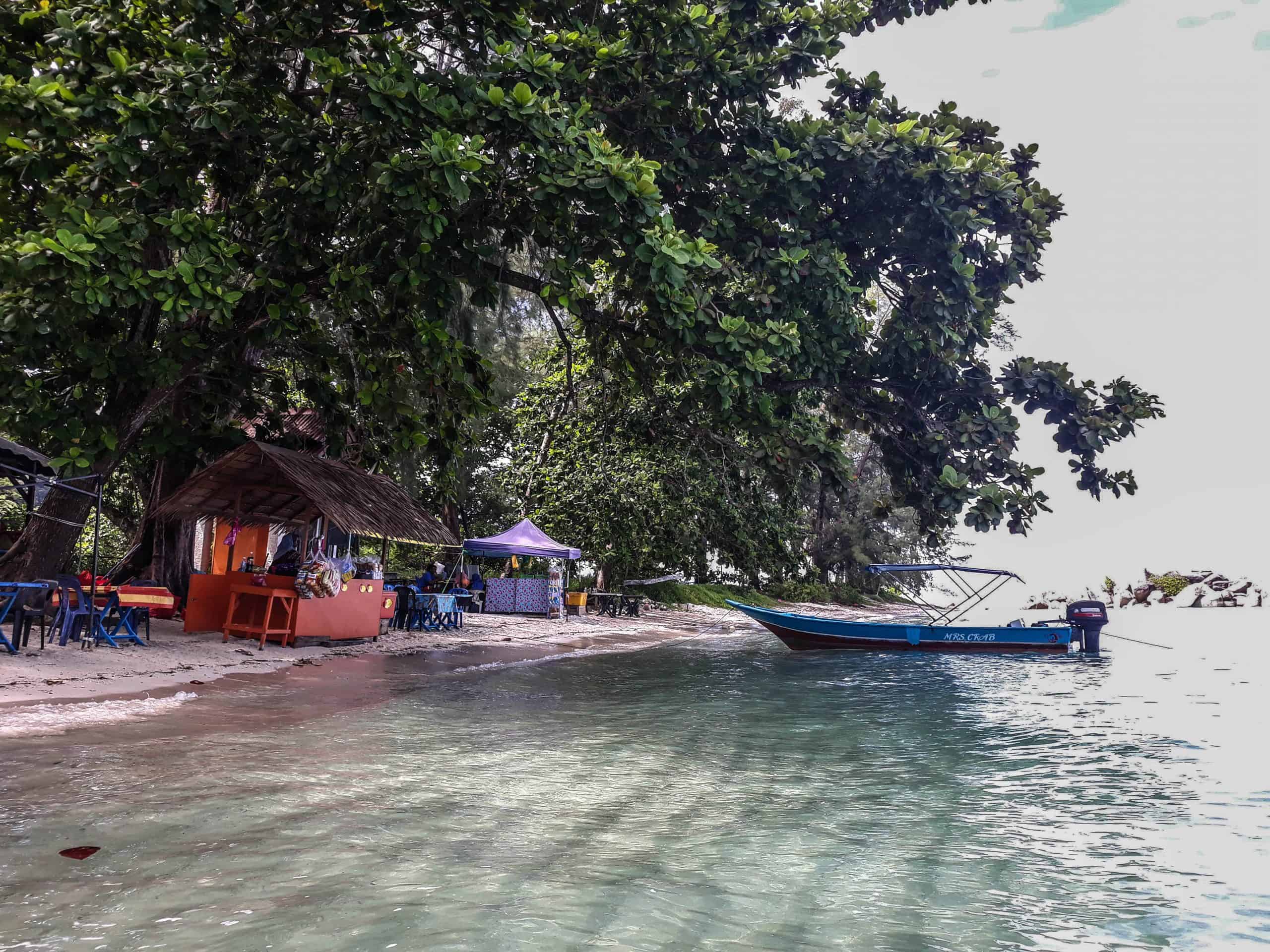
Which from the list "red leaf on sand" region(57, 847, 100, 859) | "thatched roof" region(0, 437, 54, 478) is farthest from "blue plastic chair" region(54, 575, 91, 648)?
"red leaf on sand" region(57, 847, 100, 859)

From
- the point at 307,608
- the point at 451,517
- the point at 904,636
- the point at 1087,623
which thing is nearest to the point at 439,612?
the point at 307,608

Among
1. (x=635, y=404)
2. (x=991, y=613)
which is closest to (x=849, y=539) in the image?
(x=991, y=613)

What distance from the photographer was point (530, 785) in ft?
23.5

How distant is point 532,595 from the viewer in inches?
1120

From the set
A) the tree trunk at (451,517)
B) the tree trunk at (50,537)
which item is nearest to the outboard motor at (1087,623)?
the tree trunk at (451,517)

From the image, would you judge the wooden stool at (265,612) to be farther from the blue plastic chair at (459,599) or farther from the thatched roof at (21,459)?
the blue plastic chair at (459,599)

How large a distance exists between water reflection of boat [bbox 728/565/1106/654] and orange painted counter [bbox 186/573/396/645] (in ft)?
28.4

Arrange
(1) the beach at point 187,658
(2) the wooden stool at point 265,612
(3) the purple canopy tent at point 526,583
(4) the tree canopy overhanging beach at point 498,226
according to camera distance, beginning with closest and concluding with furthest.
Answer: (1) the beach at point 187,658
(4) the tree canopy overhanging beach at point 498,226
(2) the wooden stool at point 265,612
(3) the purple canopy tent at point 526,583

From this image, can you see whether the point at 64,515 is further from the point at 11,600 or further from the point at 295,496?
the point at 295,496

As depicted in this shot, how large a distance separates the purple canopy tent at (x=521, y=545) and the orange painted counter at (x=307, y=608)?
271 inches

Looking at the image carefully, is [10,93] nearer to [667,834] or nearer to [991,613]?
[667,834]

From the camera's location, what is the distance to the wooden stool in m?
15.7

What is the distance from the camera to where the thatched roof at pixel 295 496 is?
15.2 m

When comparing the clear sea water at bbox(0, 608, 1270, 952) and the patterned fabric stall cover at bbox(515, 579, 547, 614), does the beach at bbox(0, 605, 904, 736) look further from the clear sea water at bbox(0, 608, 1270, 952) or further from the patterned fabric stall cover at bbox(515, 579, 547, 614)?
the patterned fabric stall cover at bbox(515, 579, 547, 614)
